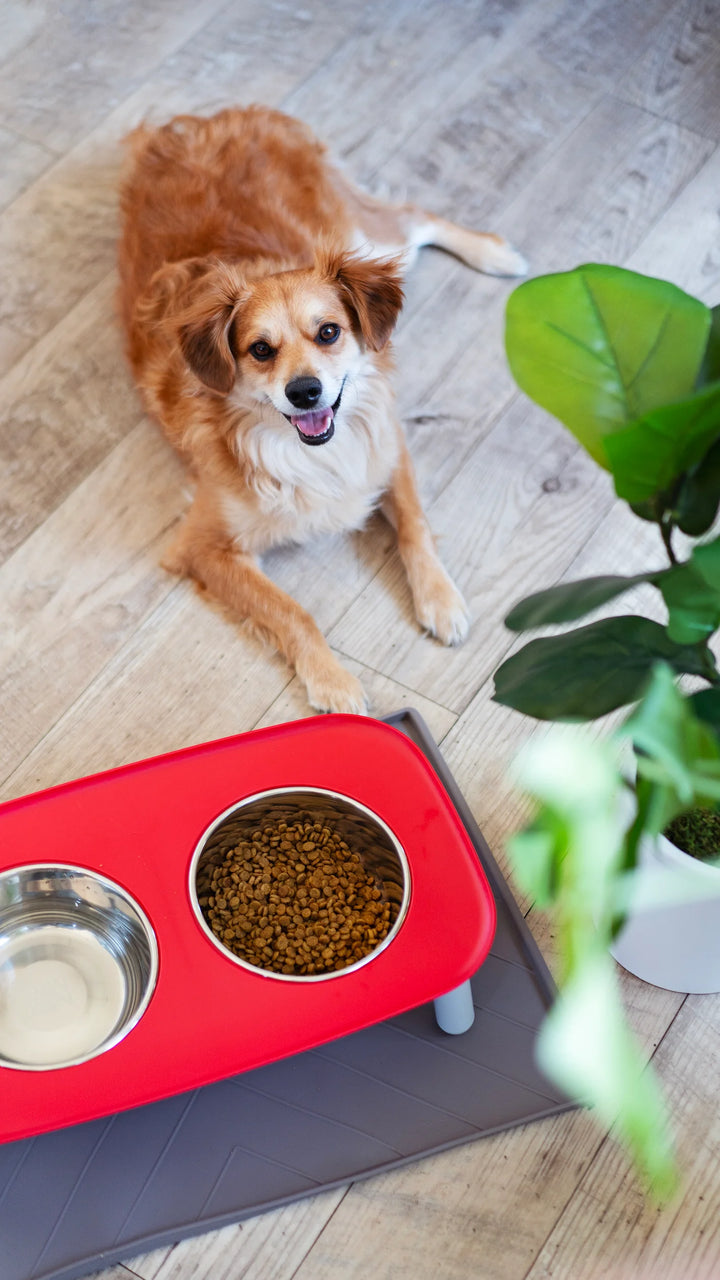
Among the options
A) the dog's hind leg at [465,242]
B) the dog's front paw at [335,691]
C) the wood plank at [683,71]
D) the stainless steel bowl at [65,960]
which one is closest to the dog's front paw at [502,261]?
the dog's hind leg at [465,242]

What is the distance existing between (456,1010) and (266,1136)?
0.32 m

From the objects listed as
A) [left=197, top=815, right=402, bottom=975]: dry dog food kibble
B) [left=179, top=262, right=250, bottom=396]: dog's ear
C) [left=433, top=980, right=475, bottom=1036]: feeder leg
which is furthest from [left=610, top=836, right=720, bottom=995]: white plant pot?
[left=179, top=262, right=250, bottom=396]: dog's ear

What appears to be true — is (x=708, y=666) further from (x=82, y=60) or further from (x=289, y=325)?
(x=82, y=60)

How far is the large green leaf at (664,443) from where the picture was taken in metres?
0.83

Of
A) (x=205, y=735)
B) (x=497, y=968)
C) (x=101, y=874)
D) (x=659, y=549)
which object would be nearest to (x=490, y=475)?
(x=659, y=549)

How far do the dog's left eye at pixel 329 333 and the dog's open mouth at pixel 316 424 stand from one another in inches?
→ 3.5

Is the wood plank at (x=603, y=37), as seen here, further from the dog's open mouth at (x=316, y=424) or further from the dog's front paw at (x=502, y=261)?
the dog's open mouth at (x=316, y=424)

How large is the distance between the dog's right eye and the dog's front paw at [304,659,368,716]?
1.73 feet

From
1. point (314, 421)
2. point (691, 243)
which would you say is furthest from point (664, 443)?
point (691, 243)

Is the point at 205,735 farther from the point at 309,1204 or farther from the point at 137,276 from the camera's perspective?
the point at 137,276

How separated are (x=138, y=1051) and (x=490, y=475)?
125 cm

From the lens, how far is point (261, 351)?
1.73 m

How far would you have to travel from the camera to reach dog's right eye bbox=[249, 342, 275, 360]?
1727 millimetres

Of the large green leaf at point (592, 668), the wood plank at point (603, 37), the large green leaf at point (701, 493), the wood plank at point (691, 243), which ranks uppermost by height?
the large green leaf at point (701, 493)
